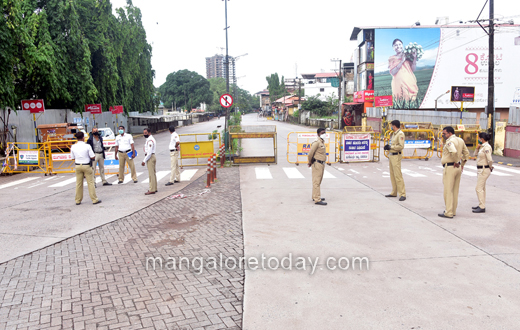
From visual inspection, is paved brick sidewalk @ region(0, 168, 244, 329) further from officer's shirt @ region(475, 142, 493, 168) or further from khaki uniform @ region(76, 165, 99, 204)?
officer's shirt @ region(475, 142, 493, 168)

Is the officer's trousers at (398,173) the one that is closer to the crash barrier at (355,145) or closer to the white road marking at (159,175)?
the crash barrier at (355,145)

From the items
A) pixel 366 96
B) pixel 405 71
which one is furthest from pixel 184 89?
pixel 405 71

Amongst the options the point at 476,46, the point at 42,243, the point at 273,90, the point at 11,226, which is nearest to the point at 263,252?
the point at 42,243

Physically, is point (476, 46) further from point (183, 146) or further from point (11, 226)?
point (11, 226)

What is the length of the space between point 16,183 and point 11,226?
7.35 m

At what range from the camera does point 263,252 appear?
6363 millimetres

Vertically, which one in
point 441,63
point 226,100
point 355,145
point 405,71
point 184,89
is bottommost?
point 355,145

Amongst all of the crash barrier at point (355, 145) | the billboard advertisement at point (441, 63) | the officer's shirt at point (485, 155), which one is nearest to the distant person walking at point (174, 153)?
the crash barrier at point (355, 145)

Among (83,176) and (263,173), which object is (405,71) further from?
(83,176)

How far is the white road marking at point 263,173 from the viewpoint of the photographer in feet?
46.5

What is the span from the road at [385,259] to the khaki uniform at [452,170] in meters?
0.36

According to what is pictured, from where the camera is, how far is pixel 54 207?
10.1m

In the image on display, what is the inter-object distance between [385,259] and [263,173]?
9.41 m

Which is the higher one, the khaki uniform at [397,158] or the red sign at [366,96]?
the red sign at [366,96]
